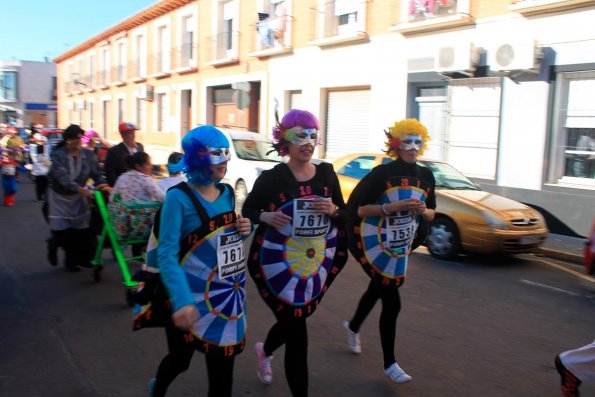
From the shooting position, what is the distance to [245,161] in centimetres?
1249

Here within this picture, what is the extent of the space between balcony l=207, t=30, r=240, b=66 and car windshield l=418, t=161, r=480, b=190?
13.6 meters

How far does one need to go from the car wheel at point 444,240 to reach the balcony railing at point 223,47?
1505cm

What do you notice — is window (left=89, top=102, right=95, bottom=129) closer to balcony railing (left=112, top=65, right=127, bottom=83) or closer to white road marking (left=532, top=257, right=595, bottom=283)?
balcony railing (left=112, top=65, right=127, bottom=83)

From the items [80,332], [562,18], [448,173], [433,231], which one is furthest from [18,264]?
[562,18]

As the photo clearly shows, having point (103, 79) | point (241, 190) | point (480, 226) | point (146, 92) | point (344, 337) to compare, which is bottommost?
point (344, 337)

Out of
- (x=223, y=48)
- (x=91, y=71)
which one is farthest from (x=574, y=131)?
(x=91, y=71)

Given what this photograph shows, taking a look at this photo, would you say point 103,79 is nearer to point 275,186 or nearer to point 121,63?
point 121,63

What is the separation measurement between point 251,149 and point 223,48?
421 inches

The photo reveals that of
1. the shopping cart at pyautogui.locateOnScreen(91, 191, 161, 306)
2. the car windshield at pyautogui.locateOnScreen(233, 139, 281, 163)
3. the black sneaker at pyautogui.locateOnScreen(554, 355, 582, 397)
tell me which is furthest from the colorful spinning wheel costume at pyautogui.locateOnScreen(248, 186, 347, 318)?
the car windshield at pyautogui.locateOnScreen(233, 139, 281, 163)

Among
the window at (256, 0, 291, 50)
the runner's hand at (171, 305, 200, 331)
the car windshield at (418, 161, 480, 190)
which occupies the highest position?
the window at (256, 0, 291, 50)

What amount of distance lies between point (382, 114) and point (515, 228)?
745 cm

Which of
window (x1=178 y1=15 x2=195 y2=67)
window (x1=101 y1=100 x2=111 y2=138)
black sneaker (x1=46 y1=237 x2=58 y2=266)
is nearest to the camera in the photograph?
black sneaker (x1=46 y1=237 x2=58 y2=266)

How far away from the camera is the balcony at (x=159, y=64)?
26.6 metres

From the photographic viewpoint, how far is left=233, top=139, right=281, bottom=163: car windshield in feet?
41.7
